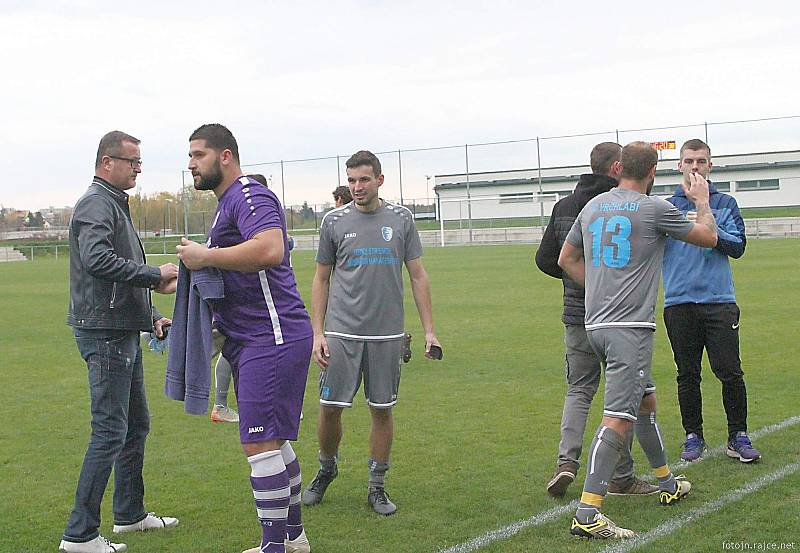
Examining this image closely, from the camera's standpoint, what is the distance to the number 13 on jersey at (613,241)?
5344mm

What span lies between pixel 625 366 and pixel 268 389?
1924mm

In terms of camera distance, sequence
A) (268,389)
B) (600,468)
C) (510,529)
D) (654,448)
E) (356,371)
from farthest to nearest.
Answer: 1. (356,371)
2. (654,448)
3. (510,529)
4. (600,468)
5. (268,389)

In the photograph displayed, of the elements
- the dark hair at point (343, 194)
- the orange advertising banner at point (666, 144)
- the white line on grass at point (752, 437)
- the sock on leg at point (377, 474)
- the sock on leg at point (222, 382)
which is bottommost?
the white line on grass at point (752, 437)

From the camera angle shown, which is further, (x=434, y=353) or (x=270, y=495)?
(x=434, y=353)

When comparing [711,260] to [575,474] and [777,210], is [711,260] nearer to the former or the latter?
[575,474]

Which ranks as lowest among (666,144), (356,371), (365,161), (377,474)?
(377,474)

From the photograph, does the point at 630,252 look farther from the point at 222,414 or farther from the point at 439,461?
the point at 222,414

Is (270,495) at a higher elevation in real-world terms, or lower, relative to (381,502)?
higher

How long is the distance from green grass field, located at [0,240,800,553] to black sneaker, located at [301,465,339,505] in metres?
0.09

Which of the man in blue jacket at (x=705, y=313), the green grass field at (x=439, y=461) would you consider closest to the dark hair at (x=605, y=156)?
the man in blue jacket at (x=705, y=313)

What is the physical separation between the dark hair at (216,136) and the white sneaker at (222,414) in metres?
4.32

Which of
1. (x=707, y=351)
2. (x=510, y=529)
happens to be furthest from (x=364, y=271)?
(x=707, y=351)

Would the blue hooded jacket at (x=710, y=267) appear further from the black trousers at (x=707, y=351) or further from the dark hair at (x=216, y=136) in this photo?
the dark hair at (x=216, y=136)

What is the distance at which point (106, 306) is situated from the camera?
5.41 metres
